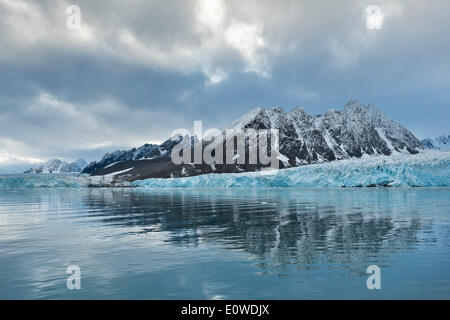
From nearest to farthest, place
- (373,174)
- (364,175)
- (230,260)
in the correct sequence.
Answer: (230,260) → (373,174) → (364,175)

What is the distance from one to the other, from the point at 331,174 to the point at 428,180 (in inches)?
926

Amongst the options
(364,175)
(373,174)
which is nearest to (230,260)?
(373,174)

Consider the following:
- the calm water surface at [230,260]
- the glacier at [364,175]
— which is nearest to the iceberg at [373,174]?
the glacier at [364,175]

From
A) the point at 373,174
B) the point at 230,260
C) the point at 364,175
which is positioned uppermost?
the point at 373,174

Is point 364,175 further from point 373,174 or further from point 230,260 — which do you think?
point 230,260

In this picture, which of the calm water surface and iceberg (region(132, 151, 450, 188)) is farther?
iceberg (region(132, 151, 450, 188))

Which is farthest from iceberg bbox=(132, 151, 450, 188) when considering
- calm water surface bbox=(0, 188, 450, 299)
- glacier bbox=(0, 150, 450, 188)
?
calm water surface bbox=(0, 188, 450, 299)

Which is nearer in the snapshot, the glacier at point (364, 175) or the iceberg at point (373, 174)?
the iceberg at point (373, 174)

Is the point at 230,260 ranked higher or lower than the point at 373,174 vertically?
lower

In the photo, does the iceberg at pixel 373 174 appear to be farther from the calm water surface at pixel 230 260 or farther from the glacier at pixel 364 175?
the calm water surface at pixel 230 260

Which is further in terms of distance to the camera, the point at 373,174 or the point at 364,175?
the point at 364,175

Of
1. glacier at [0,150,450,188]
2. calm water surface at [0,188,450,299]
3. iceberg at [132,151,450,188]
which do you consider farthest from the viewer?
glacier at [0,150,450,188]

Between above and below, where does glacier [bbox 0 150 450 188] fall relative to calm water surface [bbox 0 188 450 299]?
above

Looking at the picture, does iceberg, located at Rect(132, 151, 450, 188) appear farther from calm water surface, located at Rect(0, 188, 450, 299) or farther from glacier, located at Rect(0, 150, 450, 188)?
calm water surface, located at Rect(0, 188, 450, 299)
